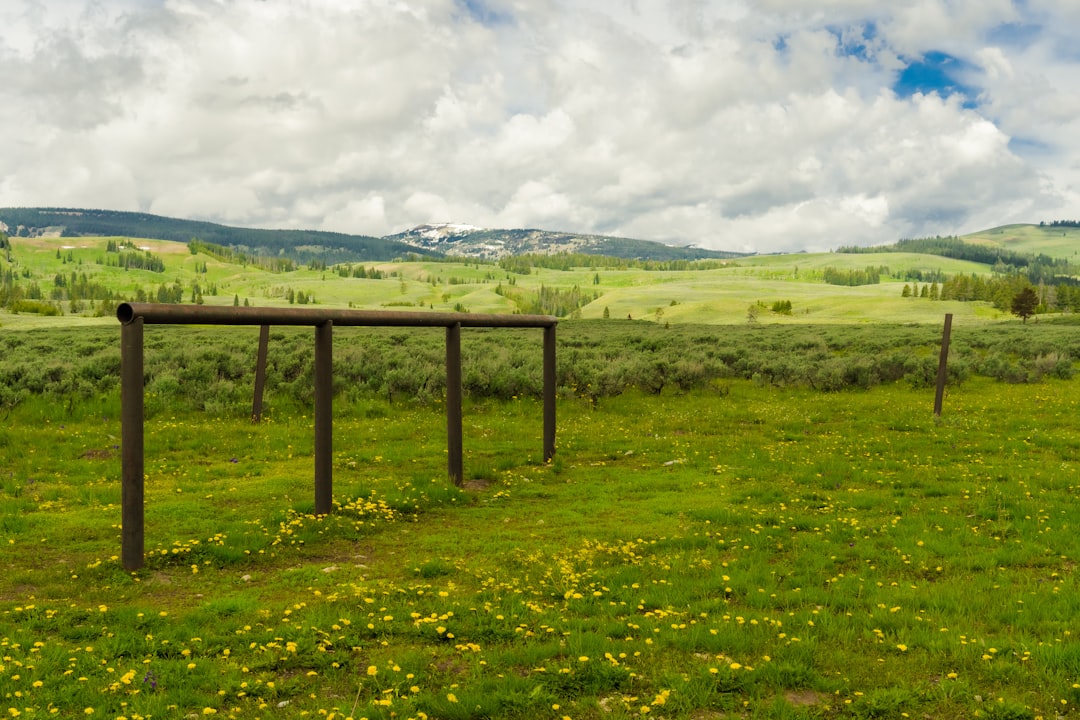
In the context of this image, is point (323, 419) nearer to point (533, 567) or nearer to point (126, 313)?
point (126, 313)

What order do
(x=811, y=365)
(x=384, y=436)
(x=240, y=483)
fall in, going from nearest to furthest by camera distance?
(x=240, y=483), (x=384, y=436), (x=811, y=365)

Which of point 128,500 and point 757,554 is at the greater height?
point 128,500

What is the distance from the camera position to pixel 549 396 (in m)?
13.7

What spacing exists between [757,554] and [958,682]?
3288mm

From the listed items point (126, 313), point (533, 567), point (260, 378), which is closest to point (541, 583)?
point (533, 567)

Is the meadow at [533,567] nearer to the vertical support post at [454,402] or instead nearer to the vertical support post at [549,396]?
the vertical support post at [549,396]

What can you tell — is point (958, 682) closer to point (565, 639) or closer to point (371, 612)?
point (565, 639)

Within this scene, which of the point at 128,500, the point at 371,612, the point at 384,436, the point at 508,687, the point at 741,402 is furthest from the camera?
the point at 741,402

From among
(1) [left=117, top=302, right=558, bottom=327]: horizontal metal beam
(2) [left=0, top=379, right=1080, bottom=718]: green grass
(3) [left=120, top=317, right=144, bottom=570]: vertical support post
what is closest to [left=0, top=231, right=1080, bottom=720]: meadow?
(2) [left=0, top=379, right=1080, bottom=718]: green grass

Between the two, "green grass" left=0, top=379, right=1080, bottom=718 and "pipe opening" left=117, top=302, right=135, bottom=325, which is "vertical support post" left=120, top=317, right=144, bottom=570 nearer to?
"pipe opening" left=117, top=302, right=135, bottom=325

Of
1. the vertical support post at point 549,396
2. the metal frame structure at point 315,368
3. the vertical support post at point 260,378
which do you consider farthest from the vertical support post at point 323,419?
the vertical support post at point 260,378

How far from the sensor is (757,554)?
8461 millimetres

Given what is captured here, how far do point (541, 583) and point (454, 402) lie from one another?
4591 millimetres

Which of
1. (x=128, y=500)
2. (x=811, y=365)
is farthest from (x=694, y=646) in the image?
(x=811, y=365)
